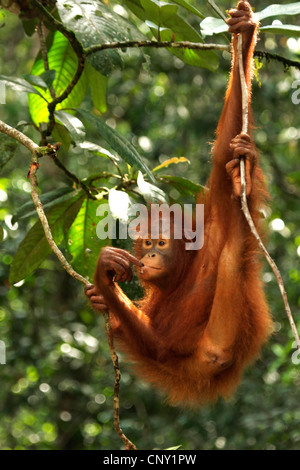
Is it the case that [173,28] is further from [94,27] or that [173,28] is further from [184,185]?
[184,185]

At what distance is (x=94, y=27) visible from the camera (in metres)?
2.70

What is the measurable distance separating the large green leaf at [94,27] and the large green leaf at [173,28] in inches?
6.6

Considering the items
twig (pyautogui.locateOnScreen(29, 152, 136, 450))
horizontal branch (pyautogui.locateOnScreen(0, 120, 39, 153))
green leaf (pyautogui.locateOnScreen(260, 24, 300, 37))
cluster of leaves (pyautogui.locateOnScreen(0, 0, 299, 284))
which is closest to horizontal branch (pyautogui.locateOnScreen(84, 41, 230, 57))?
cluster of leaves (pyautogui.locateOnScreen(0, 0, 299, 284))

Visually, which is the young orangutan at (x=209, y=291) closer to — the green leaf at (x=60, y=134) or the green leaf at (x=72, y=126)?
the green leaf at (x=72, y=126)

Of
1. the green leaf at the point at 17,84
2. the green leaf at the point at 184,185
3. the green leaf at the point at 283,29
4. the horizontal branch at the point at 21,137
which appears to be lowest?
the green leaf at the point at 184,185

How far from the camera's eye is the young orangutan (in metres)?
2.75

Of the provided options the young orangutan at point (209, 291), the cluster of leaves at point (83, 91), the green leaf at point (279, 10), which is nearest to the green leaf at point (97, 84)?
the cluster of leaves at point (83, 91)

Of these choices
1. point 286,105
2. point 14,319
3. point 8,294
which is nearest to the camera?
point 8,294

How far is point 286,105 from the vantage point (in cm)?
715

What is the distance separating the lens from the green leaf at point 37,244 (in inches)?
125

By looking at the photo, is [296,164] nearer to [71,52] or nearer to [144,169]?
[71,52]

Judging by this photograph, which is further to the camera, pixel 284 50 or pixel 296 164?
pixel 296 164
